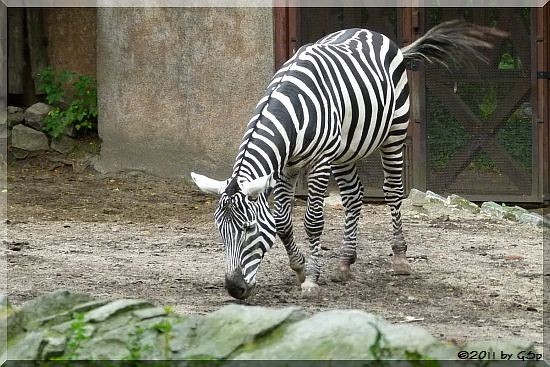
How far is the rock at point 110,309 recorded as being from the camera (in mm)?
4570

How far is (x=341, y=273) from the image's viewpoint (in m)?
7.37

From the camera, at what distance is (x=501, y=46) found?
10391 mm

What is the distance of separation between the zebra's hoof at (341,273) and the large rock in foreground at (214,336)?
2.76 m

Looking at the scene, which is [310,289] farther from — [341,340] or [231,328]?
[341,340]

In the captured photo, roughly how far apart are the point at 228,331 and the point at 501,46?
6716mm

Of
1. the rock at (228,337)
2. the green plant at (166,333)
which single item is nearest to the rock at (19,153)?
the rock at (228,337)

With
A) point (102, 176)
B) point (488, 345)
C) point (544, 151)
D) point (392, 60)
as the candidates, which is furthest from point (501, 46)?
point (488, 345)

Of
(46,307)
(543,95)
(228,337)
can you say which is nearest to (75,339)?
(46,307)

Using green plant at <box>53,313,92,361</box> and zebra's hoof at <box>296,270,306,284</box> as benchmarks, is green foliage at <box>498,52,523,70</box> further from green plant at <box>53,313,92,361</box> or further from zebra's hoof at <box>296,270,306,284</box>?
green plant at <box>53,313,92,361</box>

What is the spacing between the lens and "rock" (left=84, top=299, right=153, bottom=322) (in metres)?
4.57

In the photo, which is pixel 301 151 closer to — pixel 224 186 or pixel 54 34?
pixel 224 186

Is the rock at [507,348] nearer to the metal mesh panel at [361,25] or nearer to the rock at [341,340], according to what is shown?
the rock at [341,340]

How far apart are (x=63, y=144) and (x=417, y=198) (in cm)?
433

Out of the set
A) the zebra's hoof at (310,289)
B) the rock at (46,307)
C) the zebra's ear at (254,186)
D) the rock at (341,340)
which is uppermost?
the zebra's ear at (254,186)
